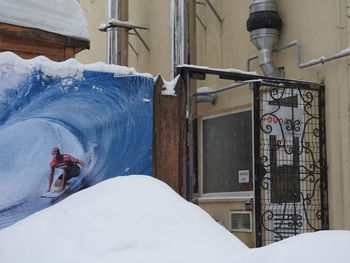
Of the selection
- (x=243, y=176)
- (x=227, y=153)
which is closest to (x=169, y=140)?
(x=243, y=176)

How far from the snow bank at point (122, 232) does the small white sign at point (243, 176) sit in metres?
6.13

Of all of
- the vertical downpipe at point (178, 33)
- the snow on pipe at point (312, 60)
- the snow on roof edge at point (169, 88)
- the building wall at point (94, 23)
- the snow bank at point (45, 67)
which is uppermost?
the building wall at point (94, 23)

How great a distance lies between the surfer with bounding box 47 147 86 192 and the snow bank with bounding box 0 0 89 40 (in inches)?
65.7

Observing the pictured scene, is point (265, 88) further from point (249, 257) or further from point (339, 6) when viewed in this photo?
point (249, 257)

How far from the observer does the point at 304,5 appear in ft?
25.3

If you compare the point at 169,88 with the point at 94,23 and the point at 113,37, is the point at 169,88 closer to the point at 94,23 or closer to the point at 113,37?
the point at 113,37

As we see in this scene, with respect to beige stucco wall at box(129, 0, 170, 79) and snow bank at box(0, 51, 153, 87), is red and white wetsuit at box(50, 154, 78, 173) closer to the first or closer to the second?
snow bank at box(0, 51, 153, 87)

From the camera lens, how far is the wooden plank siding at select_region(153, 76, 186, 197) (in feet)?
19.7

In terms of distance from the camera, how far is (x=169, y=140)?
6.04 meters

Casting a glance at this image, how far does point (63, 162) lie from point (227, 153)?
14.1 feet

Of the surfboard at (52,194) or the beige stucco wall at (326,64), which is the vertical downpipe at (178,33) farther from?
the surfboard at (52,194)

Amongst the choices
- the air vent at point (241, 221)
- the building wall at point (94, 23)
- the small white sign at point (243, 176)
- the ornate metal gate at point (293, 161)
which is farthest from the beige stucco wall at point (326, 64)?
the building wall at point (94, 23)

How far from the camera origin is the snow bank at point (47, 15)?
628 centimetres

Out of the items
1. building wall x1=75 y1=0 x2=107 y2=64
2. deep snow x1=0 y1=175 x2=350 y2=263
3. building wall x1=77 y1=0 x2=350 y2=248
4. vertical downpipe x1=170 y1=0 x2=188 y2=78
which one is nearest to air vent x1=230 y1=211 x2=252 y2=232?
building wall x1=77 y1=0 x2=350 y2=248
